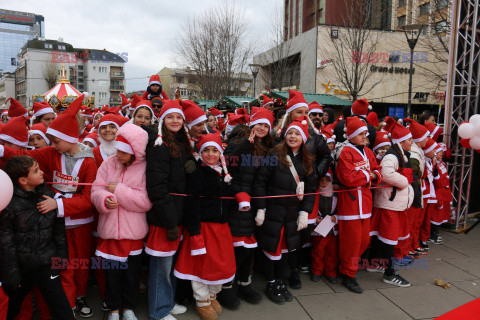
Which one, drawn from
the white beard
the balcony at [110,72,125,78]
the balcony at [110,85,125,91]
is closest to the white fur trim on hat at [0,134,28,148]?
the white beard

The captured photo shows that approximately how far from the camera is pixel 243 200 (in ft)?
11.2

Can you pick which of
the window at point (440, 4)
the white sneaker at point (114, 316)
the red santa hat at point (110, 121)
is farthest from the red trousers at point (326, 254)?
the window at point (440, 4)

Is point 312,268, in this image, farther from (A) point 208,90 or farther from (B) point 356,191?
(A) point 208,90

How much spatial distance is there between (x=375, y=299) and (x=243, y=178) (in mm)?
2122

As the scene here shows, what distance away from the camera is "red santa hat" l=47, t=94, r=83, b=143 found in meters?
2.98

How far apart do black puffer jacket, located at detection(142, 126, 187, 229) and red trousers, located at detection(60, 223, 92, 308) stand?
2.31 feet

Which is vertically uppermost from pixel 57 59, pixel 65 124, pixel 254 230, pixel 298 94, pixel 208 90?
pixel 57 59

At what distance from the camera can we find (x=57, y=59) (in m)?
69.6

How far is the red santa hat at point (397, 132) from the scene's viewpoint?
4.45 m

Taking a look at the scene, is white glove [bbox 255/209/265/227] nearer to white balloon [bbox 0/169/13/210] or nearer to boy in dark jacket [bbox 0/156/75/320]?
boy in dark jacket [bbox 0/156/75/320]

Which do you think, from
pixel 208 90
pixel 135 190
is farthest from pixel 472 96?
pixel 208 90

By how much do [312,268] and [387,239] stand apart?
103 cm

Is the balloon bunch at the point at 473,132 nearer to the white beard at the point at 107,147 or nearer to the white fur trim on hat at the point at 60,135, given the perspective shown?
the white beard at the point at 107,147

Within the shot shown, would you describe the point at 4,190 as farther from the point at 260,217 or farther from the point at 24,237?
the point at 260,217
